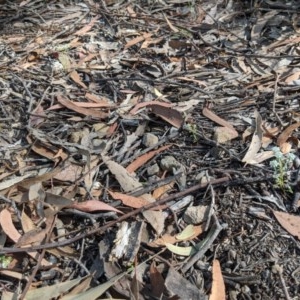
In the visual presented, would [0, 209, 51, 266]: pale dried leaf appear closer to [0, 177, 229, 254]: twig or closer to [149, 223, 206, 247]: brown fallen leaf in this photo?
[0, 177, 229, 254]: twig

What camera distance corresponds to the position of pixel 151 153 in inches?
92.6

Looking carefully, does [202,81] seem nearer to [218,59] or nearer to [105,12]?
[218,59]

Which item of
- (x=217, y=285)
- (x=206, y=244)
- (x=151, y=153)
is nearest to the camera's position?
(x=217, y=285)

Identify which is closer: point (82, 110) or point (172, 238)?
point (172, 238)

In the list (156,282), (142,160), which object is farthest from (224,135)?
(156,282)

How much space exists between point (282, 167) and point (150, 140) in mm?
565

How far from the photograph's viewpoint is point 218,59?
296 cm

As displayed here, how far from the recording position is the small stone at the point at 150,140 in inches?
94.2

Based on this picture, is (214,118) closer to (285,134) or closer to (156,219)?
(285,134)

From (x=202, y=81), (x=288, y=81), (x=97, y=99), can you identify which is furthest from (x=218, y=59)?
(x=97, y=99)

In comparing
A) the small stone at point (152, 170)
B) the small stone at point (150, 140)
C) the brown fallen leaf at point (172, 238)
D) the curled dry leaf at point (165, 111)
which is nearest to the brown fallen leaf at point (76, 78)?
the curled dry leaf at point (165, 111)

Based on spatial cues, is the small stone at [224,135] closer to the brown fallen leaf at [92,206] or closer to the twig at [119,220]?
the twig at [119,220]

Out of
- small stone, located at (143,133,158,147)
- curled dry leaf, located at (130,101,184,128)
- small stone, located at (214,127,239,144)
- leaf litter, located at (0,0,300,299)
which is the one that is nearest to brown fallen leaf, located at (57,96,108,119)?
leaf litter, located at (0,0,300,299)

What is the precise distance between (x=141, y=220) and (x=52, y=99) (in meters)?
0.91
